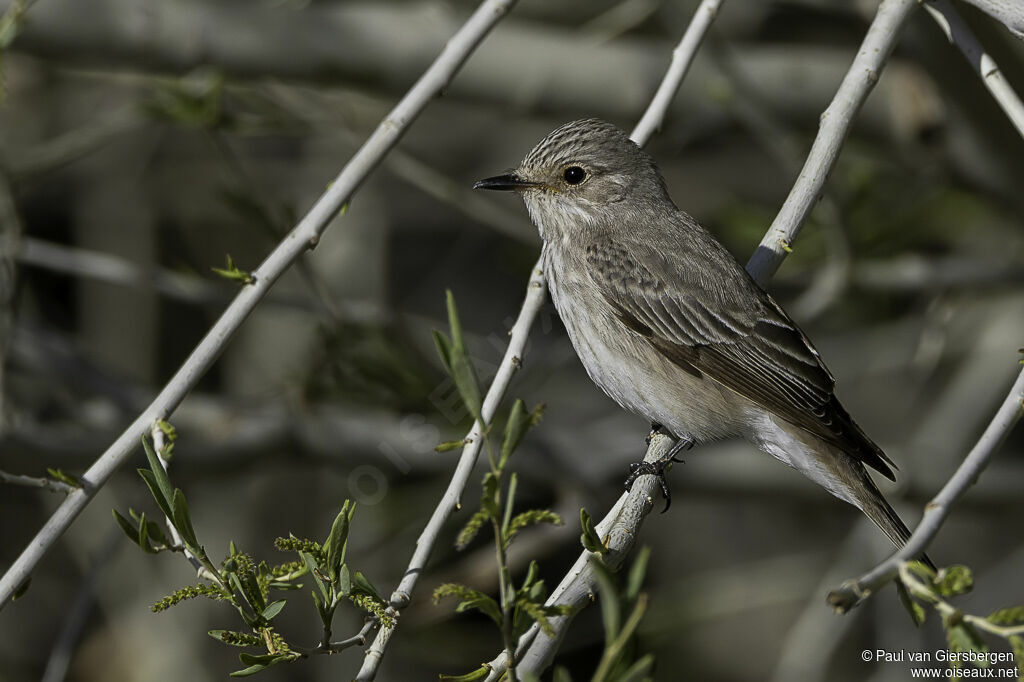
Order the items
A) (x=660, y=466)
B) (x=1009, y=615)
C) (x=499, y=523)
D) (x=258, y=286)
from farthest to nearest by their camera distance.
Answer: (x=660, y=466) → (x=258, y=286) → (x=499, y=523) → (x=1009, y=615)

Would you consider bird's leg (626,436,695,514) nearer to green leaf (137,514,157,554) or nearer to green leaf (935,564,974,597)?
green leaf (935,564,974,597)

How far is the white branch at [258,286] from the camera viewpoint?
2.77 metres

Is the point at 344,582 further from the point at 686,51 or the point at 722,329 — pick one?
the point at 722,329

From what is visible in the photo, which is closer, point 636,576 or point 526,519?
point 636,576

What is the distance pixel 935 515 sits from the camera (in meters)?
2.41

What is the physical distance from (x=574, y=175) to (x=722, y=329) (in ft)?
3.50

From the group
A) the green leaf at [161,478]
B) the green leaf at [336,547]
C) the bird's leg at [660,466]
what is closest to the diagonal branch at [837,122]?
the bird's leg at [660,466]

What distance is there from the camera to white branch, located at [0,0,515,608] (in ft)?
9.10

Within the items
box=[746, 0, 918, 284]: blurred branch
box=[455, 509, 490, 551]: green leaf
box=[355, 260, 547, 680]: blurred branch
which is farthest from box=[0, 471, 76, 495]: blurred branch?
box=[746, 0, 918, 284]: blurred branch

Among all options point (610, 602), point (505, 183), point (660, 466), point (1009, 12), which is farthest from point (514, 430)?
point (505, 183)

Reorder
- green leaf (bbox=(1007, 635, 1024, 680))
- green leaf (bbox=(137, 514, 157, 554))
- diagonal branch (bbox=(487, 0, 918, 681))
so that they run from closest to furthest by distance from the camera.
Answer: green leaf (bbox=(1007, 635, 1024, 680))
green leaf (bbox=(137, 514, 157, 554))
diagonal branch (bbox=(487, 0, 918, 681))

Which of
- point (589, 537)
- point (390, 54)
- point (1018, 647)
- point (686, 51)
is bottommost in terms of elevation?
point (1018, 647)

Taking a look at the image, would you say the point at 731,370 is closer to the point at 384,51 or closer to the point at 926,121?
the point at 926,121

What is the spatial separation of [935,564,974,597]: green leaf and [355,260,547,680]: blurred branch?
1.07m
